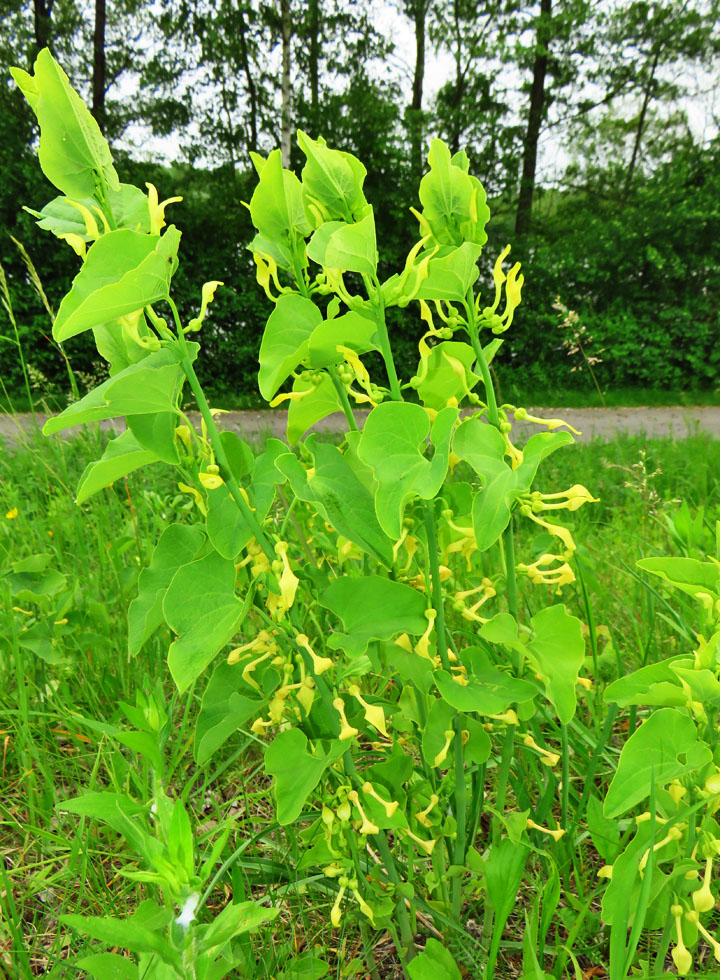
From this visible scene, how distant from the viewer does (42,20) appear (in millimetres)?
10070

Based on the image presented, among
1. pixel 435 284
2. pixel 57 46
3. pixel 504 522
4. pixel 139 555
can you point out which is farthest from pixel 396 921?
pixel 57 46

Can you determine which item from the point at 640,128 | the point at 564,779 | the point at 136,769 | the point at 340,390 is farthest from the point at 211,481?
the point at 640,128

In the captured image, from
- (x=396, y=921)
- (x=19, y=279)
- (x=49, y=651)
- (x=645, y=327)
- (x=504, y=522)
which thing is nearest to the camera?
(x=504, y=522)

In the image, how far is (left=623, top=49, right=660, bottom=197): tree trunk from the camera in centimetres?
1136

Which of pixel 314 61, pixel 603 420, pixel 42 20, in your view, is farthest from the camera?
pixel 314 61

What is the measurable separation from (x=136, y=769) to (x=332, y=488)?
29.0 inches

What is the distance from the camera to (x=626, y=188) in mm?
11367

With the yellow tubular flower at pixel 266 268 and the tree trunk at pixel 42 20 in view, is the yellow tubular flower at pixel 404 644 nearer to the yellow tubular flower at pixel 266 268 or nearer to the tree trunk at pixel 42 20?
the yellow tubular flower at pixel 266 268

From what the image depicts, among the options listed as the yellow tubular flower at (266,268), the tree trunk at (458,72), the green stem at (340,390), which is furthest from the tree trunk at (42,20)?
the green stem at (340,390)

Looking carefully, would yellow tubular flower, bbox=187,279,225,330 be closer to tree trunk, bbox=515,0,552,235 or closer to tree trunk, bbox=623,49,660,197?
tree trunk, bbox=515,0,552,235

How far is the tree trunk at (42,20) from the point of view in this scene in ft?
33.2

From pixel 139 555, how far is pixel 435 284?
118 cm

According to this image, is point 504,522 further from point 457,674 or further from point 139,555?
point 139,555

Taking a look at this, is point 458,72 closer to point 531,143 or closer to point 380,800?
point 531,143
